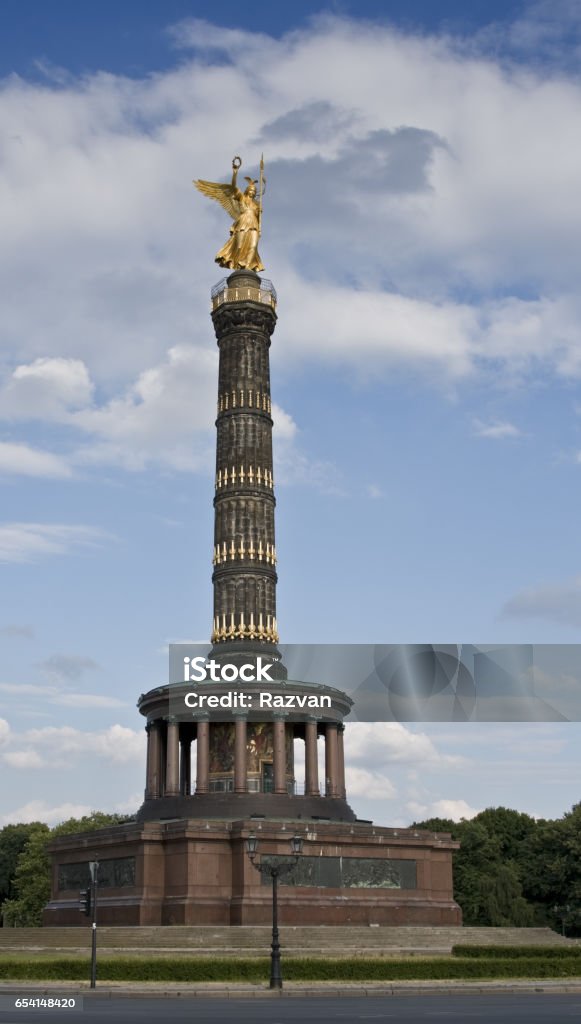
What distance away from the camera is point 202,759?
5269 cm

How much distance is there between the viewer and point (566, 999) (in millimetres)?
27984

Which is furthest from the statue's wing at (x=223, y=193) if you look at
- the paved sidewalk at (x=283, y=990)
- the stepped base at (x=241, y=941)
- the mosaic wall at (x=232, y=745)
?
the paved sidewalk at (x=283, y=990)

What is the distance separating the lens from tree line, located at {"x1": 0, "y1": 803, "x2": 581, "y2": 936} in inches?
2781

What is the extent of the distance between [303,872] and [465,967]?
1525cm

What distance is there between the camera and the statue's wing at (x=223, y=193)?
63.9 meters

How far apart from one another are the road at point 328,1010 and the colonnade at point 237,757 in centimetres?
2263

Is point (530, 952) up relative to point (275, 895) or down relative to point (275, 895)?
down

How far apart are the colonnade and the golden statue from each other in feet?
76.3

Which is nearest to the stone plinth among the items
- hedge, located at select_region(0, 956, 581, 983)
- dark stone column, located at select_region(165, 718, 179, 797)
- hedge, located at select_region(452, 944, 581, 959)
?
dark stone column, located at select_region(165, 718, 179, 797)

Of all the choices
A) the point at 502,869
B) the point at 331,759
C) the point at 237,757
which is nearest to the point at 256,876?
the point at 237,757

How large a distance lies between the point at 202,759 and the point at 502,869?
2813 centimetres

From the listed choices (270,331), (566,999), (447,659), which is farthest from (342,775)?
(566,999)

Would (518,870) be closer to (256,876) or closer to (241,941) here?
(256,876)

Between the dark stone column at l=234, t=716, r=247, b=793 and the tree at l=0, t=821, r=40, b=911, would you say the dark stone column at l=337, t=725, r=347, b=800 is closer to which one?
the dark stone column at l=234, t=716, r=247, b=793
